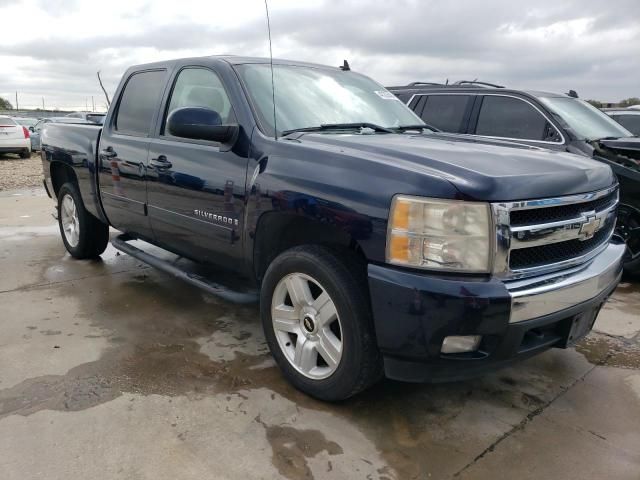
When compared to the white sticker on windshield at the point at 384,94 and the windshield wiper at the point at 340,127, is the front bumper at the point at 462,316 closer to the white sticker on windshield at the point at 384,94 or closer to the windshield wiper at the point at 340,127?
the windshield wiper at the point at 340,127

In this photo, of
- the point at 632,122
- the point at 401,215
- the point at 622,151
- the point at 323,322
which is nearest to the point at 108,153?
the point at 323,322

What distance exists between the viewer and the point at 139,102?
4480 mm

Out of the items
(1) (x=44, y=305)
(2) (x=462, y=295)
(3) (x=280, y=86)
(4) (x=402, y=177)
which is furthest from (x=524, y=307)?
(1) (x=44, y=305)

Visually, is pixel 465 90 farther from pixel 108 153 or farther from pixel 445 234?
pixel 445 234

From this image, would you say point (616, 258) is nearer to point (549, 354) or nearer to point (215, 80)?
point (549, 354)

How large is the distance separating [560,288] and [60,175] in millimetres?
5163

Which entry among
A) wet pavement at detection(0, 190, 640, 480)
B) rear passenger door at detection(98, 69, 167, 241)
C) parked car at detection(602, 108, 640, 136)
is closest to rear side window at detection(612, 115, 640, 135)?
parked car at detection(602, 108, 640, 136)

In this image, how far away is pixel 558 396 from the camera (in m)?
3.11

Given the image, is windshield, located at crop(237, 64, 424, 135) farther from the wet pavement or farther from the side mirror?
the wet pavement

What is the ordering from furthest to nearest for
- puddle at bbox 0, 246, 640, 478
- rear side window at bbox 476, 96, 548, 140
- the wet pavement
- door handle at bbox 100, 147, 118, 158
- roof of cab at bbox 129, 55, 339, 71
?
rear side window at bbox 476, 96, 548, 140, door handle at bbox 100, 147, 118, 158, roof of cab at bbox 129, 55, 339, 71, puddle at bbox 0, 246, 640, 478, the wet pavement

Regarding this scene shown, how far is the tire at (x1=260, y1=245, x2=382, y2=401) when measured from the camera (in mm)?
2617

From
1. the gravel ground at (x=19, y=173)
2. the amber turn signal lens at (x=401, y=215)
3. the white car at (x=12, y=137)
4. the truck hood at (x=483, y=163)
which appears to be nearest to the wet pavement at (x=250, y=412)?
the amber turn signal lens at (x=401, y=215)

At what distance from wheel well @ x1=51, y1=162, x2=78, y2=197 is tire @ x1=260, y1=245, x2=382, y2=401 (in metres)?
3.50

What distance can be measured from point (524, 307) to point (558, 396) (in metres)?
1.04
